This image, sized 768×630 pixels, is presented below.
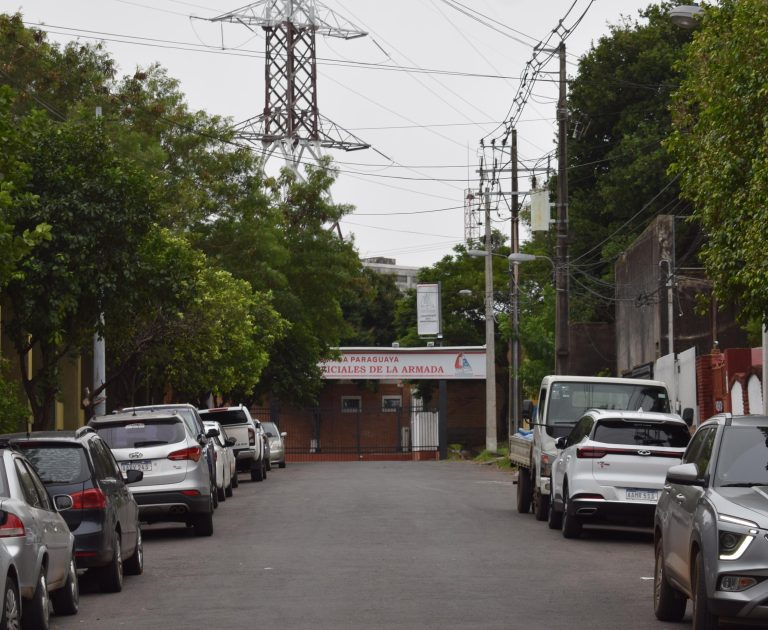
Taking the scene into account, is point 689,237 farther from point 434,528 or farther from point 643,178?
point 434,528

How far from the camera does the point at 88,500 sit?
13766 mm

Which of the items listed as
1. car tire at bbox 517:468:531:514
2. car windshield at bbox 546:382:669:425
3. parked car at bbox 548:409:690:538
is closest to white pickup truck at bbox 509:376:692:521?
car windshield at bbox 546:382:669:425

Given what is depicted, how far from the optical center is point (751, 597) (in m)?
9.17

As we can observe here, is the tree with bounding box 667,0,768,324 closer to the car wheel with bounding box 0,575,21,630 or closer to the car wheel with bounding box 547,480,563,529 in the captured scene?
the car wheel with bounding box 547,480,563,529

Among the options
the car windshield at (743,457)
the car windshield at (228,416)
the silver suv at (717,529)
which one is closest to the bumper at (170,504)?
the silver suv at (717,529)

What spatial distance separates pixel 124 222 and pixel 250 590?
34.6 feet

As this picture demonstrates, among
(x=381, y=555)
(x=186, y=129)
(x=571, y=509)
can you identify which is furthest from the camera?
(x=186, y=129)

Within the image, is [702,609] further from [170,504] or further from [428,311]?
[428,311]

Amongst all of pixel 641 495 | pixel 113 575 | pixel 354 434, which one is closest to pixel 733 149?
pixel 641 495

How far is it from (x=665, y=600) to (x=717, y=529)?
233 cm

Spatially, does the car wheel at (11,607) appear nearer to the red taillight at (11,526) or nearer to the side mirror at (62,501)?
the red taillight at (11,526)

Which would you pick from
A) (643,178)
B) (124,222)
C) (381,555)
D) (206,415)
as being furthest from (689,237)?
(381,555)

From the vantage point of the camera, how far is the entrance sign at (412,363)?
218 feet

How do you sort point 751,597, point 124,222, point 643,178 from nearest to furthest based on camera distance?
point 751,597
point 124,222
point 643,178
